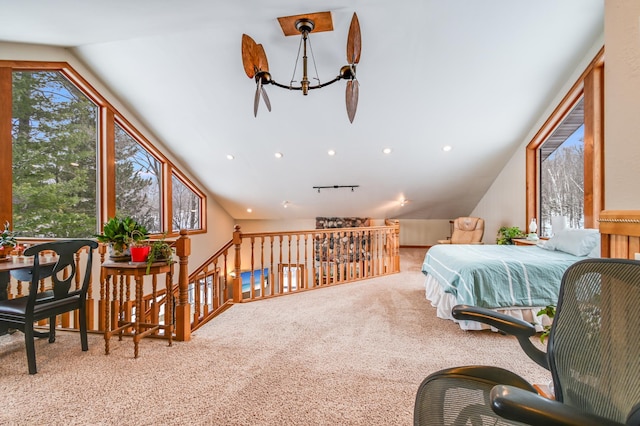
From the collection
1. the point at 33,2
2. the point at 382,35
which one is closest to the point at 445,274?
the point at 382,35

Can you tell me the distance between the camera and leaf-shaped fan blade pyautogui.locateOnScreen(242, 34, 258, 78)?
2.53 metres

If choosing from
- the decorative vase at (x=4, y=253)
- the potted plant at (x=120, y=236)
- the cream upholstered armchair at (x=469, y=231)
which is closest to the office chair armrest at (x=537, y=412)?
the potted plant at (x=120, y=236)

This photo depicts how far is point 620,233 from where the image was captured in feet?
4.45

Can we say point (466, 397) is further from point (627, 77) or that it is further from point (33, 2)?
point (33, 2)

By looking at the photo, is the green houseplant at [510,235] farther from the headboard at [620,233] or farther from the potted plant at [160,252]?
the potted plant at [160,252]

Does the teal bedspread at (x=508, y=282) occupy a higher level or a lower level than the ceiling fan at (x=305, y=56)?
lower

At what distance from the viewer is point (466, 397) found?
2.99ft

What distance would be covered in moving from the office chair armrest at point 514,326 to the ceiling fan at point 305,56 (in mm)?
1713

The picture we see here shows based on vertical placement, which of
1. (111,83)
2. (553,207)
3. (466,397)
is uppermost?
(111,83)

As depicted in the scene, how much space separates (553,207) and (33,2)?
6.44 metres

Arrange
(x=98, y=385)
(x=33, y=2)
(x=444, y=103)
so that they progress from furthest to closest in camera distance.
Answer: (x=444, y=103) → (x=33, y=2) → (x=98, y=385)

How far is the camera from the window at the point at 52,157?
12.0ft

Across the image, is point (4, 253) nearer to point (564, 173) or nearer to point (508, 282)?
point (508, 282)

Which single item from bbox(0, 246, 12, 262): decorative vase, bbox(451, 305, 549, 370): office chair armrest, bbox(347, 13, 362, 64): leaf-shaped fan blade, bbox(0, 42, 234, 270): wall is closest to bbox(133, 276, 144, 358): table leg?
bbox(0, 246, 12, 262): decorative vase
